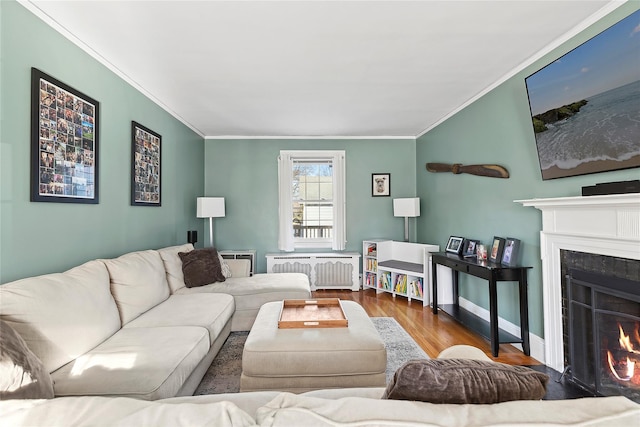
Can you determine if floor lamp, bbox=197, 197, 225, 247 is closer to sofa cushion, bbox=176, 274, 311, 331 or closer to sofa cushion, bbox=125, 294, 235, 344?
sofa cushion, bbox=176, 274, 311, 331

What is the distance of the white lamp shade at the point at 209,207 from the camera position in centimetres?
446

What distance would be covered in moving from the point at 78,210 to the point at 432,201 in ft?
14.1

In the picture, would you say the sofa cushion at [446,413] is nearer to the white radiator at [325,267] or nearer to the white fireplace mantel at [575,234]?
the white fireplace mantel at [575,234]

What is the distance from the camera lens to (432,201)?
4641 millimetres

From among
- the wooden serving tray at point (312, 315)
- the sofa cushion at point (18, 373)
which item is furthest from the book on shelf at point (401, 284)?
the sofa cushion at point (18, 373)

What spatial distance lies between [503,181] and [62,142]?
3.78 m

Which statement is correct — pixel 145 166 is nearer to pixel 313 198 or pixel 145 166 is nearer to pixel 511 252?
pixel 313 198

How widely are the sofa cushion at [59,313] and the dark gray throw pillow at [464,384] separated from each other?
1653 millimetres

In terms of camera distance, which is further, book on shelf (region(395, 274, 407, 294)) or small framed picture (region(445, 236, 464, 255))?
book on shelf (region(395, 274, 407, 294))

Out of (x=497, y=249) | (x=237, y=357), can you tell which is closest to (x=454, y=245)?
(x=497, y=249)

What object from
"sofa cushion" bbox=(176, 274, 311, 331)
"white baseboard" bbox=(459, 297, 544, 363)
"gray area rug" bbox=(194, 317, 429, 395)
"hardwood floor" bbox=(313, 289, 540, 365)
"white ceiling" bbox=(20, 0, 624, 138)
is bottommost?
"hardwood floor" bbox=(313, 289, 540, 365)

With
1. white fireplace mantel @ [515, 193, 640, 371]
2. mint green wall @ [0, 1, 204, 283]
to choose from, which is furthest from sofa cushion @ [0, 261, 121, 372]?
white fireplace mantel @ [515, 193, 640, 371]

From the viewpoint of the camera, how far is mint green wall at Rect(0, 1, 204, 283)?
176 cm

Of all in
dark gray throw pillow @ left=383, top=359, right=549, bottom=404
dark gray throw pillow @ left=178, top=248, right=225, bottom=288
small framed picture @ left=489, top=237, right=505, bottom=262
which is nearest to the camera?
dark gray throw pillow @ left=383, top=359, right=549, bottom=404
